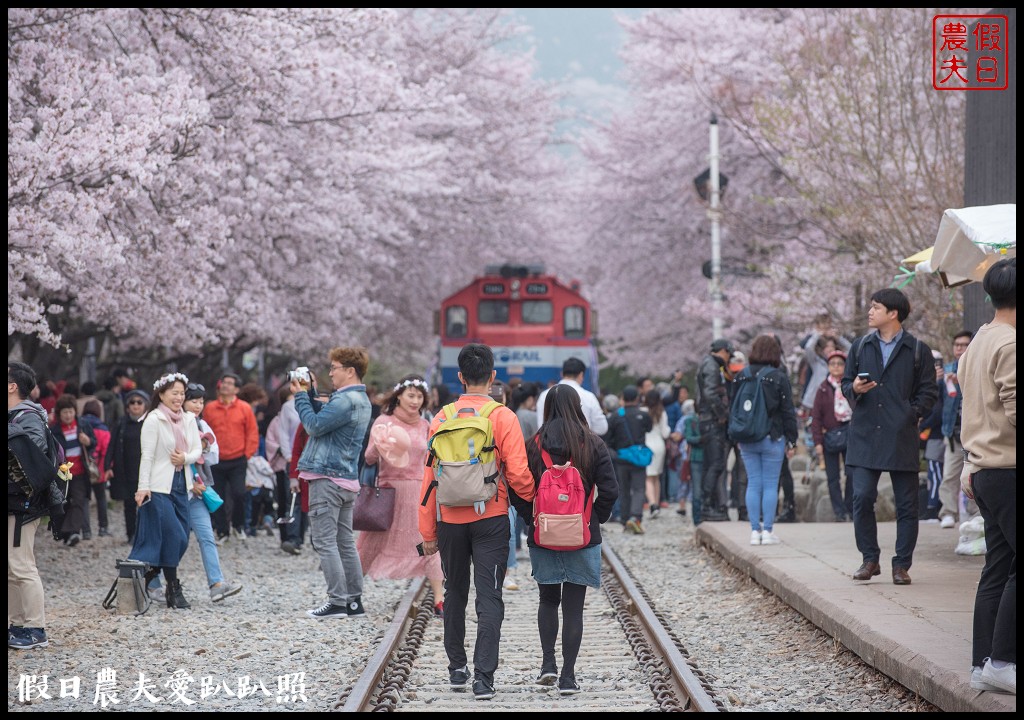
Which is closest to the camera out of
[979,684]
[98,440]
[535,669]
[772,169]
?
[979,684]

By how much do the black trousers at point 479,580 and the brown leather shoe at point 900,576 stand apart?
3277mm

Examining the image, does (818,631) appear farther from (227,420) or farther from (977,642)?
(227,420)

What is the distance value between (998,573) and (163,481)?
6.47 m

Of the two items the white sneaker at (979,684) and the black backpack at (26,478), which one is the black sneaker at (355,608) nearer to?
the black backpack at (26,478)

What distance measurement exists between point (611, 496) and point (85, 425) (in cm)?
1042

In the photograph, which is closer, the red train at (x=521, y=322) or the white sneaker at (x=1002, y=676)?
the white sneaker at (x=1002, y=676)

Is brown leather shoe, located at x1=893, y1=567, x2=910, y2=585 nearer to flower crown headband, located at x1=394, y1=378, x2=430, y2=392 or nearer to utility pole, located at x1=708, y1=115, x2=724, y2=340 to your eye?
flower crown headband, located at x1=394, y1=378, x2=430, y2=392

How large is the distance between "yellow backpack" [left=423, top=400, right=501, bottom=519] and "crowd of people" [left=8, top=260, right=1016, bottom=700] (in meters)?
0.02

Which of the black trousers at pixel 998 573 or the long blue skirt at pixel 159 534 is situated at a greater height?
the black trousers at pixel 998 573

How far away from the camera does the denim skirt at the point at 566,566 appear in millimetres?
6871

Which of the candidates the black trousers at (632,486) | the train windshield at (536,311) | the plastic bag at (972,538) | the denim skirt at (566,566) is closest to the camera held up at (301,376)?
the denim skirt at (566,566)

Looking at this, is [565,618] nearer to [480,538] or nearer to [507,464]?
[480,538]

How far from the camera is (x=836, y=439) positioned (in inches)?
526

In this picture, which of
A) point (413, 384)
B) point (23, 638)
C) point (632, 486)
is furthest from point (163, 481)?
point (632, 486)
